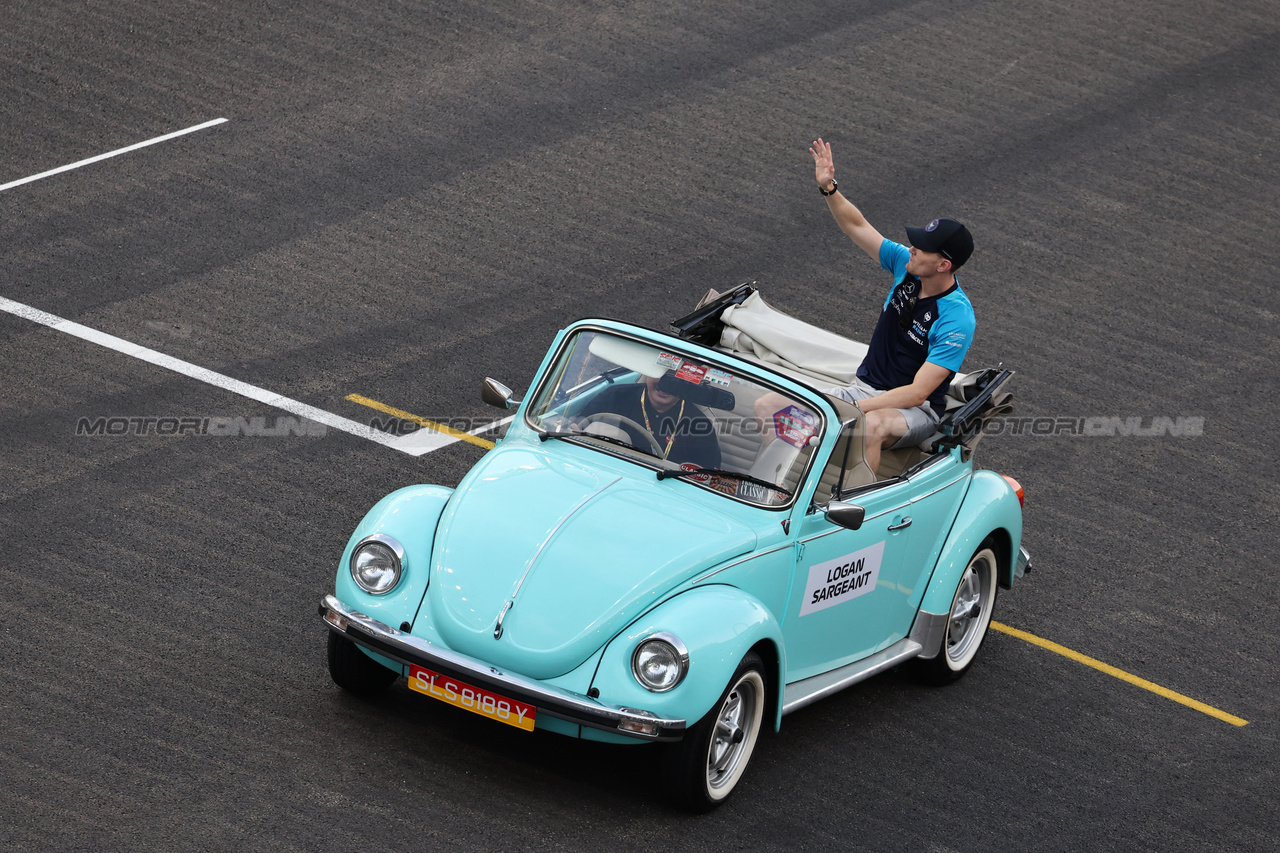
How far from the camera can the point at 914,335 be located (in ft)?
28.1

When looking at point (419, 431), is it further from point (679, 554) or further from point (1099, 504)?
point (1099, 504)

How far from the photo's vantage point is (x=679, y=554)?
6.70 meters

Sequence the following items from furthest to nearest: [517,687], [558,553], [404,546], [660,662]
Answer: [404,546] < [558,553] < [660,662] < [517,687]

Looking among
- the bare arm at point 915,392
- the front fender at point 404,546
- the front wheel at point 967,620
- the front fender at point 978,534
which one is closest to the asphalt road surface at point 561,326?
the front wheel at point 967,620

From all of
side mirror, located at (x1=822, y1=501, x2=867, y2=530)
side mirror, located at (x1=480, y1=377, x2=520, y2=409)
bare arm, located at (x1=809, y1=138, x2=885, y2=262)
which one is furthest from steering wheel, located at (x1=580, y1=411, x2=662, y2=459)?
bare arm, located at (x1=809, y1=138, x2=885, y2=262)

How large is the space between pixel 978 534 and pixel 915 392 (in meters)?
0.83

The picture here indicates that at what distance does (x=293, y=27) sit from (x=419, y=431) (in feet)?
24.2

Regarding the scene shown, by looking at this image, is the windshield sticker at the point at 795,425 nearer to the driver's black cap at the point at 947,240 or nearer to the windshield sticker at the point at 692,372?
the windshield sticker at the point at 692,372

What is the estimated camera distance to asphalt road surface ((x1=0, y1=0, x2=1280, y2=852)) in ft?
22.5

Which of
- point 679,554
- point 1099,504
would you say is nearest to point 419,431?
point 679,554

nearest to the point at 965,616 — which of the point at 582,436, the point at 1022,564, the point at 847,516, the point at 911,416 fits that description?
the point at 1022,564

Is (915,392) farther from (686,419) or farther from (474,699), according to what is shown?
(474,699)

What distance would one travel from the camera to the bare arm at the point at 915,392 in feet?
27.1

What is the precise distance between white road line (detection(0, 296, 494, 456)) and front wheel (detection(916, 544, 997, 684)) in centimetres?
351
